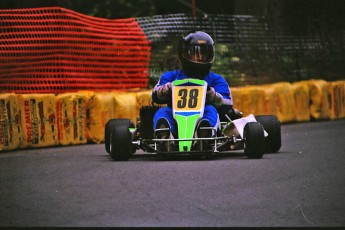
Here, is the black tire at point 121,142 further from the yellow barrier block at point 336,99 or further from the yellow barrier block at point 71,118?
the yellow barrier block at point 336,99

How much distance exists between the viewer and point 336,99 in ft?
54.2

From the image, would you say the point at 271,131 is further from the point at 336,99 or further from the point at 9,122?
the point at 336,99

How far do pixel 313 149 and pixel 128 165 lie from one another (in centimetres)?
257

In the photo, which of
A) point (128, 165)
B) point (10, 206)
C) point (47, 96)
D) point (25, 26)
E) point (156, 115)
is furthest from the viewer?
point (25, 26)

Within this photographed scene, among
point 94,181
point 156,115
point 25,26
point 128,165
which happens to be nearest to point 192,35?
point 156,115

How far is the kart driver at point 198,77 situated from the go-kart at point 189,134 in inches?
3.7

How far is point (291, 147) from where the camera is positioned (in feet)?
36.1

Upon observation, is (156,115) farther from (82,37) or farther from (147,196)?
(82,37)

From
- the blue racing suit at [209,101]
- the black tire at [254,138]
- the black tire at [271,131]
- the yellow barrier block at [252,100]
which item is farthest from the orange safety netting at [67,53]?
the black tire at [254,138]

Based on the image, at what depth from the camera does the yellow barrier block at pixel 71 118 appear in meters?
12.3

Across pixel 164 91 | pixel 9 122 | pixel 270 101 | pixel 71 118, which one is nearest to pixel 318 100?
pixel 270 101

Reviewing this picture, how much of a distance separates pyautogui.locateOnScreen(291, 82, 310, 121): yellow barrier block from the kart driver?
19.6 ft

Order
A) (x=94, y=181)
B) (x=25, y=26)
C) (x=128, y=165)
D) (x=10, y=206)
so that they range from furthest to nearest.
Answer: (x=25, y=26) < (x=128, y=165) < (x=94, y=181) < (x=10, y=206)

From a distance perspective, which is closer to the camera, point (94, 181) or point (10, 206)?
point (10, 206)
